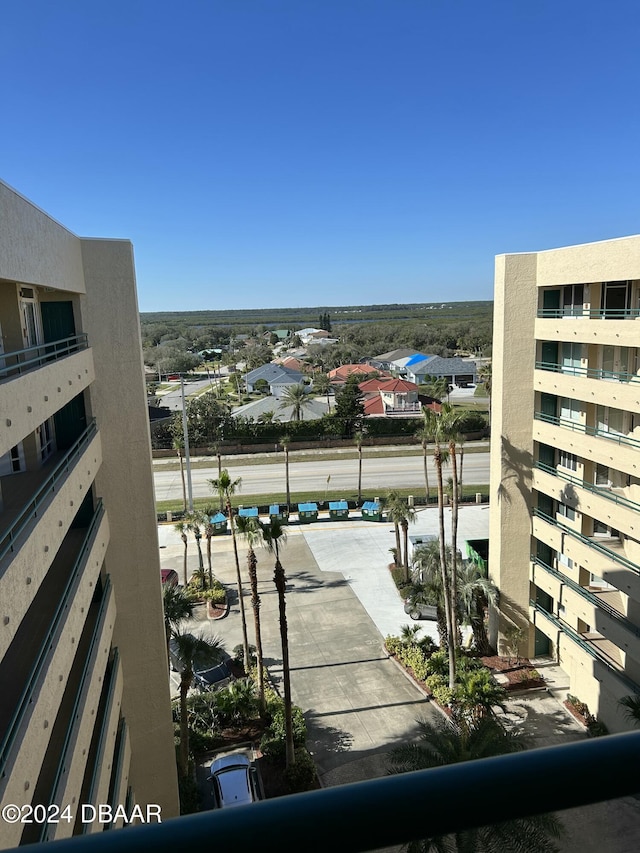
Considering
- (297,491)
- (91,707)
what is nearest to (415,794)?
(91,707)

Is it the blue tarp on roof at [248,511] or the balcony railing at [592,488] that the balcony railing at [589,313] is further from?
the blue tarp on roof at [248,511]

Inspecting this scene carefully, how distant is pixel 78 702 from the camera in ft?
31.6

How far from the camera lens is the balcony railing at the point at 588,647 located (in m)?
18.7

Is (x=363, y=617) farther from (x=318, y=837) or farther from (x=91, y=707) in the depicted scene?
(x=318, y=837)

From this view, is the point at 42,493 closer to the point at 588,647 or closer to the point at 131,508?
the point at 131,508

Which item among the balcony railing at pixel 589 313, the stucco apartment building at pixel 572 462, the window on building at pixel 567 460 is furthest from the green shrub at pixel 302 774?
the balcony railing at pixel 589 313

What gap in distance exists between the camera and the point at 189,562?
36.3 metres

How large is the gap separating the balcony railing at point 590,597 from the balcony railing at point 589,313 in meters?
8.74

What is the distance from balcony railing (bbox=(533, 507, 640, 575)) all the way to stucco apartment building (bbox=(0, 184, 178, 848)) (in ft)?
43.0

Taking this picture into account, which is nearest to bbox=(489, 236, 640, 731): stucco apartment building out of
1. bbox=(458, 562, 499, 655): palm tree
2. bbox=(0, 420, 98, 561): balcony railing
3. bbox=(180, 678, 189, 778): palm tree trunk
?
bbox=(458, 562, 499, 655): palm tree

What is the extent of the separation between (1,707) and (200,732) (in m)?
13.9

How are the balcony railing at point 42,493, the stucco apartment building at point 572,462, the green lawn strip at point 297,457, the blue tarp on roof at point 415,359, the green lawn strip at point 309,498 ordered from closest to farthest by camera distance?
the balcony railing at point 42,493 → the stucco apartment building at point 572,462 → the green lawn strip at point 309,498 → the green lawn strip at point 297,457 → the blue tarp on roof at point 415,359

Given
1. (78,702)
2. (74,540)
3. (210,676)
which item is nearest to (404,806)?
Answer: (78,702)

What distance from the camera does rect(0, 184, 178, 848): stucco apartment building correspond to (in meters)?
7.70
